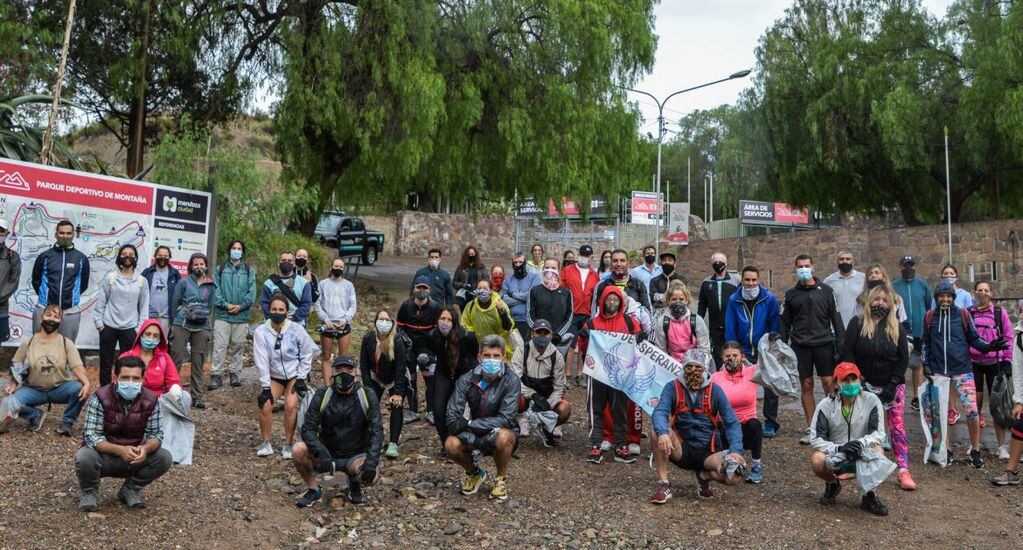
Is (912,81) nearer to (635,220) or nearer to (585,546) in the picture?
(635,220)

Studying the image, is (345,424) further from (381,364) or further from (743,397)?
(743,397)

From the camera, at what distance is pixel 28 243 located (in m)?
11.3

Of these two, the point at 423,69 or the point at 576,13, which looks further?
the point at 576,13

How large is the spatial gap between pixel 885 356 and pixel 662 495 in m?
2.50

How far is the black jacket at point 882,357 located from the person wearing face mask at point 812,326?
0.79 metres

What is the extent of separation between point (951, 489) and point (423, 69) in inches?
492

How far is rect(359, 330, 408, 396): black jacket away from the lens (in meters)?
9.12

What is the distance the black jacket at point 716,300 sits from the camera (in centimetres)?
1027

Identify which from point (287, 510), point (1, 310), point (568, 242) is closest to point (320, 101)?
point (1, 310)

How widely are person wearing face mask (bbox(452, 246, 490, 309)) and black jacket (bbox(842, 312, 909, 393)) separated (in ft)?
16.7

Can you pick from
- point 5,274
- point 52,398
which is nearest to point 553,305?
point 52,398

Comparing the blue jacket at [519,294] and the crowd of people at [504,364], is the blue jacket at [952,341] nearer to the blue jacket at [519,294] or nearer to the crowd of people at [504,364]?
the crowd of people at [504,364]

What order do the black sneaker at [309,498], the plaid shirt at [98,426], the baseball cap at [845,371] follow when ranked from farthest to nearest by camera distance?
the baseball cap at [845,371], the black sneaker at [309,498], the plaid shirt at [98,426]

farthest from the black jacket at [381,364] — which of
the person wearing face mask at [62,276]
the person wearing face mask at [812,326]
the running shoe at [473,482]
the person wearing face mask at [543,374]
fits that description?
the person wearing face mask at [812,326]
